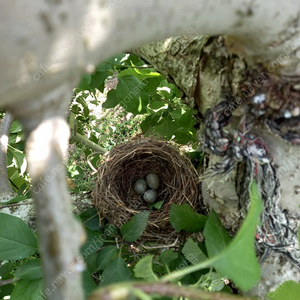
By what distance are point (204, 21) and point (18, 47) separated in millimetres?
241

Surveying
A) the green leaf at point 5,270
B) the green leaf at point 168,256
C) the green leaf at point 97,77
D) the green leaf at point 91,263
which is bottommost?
the green leaf at point 5,270

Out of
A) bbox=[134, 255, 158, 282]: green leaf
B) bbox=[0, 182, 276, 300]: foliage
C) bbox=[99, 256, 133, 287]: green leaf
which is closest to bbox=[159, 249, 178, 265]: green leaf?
bbox=[0, 182, 276, 300]: foliage

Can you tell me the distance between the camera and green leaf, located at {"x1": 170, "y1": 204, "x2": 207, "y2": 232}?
749 millimetres

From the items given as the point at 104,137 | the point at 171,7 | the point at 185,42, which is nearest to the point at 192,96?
the point at 185,42

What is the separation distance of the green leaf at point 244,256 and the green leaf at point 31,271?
1.65 feet

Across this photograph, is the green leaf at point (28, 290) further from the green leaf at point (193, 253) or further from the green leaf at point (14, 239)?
the green leaf at point (193, 253)

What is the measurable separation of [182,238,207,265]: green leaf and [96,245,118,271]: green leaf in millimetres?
243

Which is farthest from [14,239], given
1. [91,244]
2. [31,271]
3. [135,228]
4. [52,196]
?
[52,196]

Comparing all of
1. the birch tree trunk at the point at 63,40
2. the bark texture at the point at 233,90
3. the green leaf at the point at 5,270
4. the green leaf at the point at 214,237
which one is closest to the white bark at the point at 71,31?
the birch tree trunk at the point at 63,40

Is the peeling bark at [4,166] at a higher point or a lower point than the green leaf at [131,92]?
lower

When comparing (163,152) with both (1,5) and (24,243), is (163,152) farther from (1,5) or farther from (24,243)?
(1,5)

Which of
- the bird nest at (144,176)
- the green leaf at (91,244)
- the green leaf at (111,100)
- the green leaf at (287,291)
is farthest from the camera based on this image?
the green leaf at (111,100)

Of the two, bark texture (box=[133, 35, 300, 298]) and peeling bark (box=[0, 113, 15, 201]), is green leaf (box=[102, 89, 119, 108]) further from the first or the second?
bark texture (box=[133, 35, 300, 298])

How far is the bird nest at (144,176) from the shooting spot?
0.98 meters
